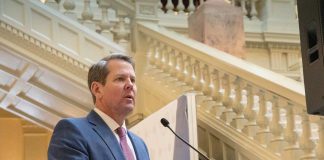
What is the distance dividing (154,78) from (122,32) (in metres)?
0.64

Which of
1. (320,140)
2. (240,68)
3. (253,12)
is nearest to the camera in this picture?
(320,140)

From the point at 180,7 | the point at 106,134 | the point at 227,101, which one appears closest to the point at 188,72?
the point at 227,101

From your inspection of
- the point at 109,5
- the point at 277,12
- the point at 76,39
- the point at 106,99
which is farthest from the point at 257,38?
the point at 106,99

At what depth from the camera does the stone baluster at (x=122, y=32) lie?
231 inches

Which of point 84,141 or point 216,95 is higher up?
point 84,141

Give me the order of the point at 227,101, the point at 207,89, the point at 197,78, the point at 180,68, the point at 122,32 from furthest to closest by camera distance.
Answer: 1. the point at 122,32
2. the point at 180,68
3. the point at 197,78
4. the point at 207,89
5. the point at 227,101

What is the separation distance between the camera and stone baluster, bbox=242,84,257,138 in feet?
→ 13.2

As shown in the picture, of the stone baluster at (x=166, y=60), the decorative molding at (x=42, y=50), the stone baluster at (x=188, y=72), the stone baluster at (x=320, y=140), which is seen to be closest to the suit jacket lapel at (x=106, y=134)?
the stone baluster at (x=320, y=140)

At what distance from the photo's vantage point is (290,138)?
367 cm

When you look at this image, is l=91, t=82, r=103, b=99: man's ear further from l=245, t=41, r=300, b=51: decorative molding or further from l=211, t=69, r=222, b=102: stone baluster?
l=245, t=41, r=300, b=51: decorative molding

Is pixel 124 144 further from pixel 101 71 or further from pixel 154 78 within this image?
pixel 154 78

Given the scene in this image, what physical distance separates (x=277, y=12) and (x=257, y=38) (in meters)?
0.53

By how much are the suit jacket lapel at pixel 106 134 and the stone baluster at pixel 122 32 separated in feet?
10.9

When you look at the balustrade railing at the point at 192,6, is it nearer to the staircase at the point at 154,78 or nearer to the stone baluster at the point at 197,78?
the staircase at the point at 154,78
